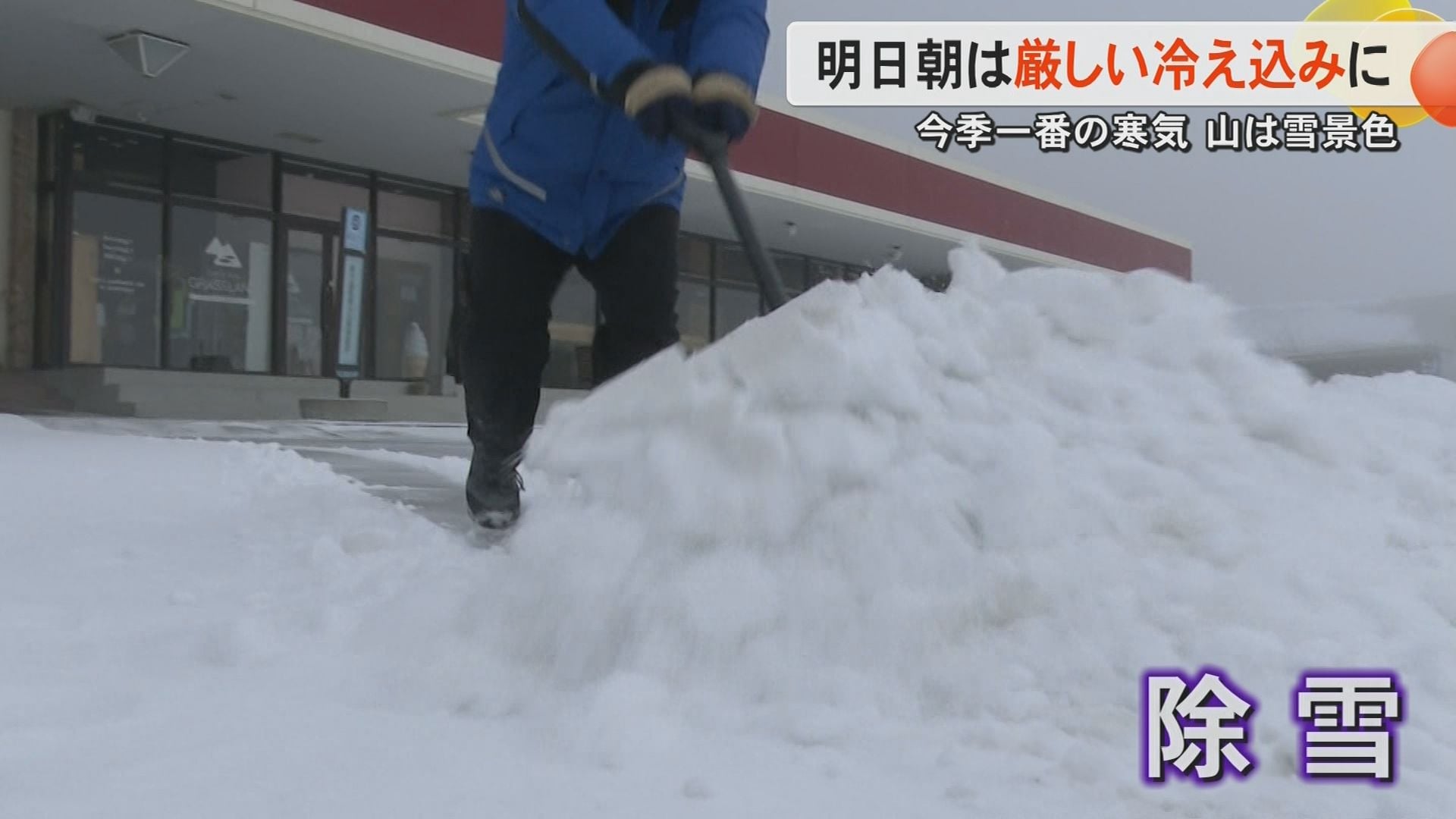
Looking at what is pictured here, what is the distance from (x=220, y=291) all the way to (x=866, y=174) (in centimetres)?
840

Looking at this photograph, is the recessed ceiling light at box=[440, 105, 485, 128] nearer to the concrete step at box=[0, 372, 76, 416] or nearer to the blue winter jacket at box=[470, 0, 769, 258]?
the concrete step at box=[0, 372, 76, 416]

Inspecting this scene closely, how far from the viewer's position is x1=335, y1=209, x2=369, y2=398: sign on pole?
10508 millimetres

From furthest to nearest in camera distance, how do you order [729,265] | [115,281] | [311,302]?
1. [729,265]
2. [311,302]
3. [115,281]

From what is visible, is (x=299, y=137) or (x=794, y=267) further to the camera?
(x=794, y=267)

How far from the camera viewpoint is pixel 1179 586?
1.33 meters

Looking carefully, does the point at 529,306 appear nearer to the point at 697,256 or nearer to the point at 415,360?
the point at 415,360

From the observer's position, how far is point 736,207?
1968 millimetres

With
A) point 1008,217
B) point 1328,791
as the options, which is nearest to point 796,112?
point 1008,217

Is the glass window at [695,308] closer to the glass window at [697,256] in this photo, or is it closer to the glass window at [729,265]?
the glass window at [697,256]

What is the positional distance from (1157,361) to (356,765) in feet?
4.48

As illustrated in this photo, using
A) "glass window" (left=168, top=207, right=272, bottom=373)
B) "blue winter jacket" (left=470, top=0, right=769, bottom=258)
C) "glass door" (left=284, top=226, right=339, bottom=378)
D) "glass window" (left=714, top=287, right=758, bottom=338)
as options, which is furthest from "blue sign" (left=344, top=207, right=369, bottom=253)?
"blue winter jacket" (left=470, top=0, right=769, bottom=258)

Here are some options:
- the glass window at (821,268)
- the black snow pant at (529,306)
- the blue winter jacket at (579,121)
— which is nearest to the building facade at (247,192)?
the glass window at (821,268)

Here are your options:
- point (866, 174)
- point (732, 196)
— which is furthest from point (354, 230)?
point (732, 196)

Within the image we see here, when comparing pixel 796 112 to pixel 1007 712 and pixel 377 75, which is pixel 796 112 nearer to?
pixel 377 75
